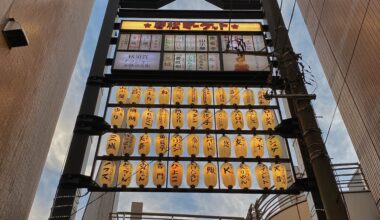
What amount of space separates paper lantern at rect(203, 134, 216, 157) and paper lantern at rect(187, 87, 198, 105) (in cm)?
196

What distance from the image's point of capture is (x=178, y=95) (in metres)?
14.9

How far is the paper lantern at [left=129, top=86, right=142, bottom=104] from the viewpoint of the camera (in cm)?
1452

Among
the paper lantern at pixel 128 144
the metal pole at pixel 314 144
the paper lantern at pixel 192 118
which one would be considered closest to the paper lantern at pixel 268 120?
the paper lantern at pixel 192 118

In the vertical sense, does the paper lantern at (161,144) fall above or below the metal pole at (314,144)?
above

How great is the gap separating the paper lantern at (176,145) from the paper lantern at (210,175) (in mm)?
1153

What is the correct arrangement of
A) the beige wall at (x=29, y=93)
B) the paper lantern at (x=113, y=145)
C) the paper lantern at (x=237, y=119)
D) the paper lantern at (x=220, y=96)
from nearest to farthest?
1. the beige wall at (x=29, y=93)
2. the paper lantern at (x=113, y=145)
3. the paper lantern at (x=237, y=119)
4. the paper lantern at (x=220, y=96)

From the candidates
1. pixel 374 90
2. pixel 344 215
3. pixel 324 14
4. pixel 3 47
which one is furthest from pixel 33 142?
pixel 324 14

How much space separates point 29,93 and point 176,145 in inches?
235

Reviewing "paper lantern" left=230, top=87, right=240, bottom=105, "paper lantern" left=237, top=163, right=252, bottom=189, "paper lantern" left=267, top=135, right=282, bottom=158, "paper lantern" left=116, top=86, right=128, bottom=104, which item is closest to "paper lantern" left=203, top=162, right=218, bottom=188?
"paper lantern" left=237, top=163, right=252, bottom=189

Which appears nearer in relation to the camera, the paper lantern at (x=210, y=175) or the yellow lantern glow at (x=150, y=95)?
the paper lantern at (x=210, y=175)

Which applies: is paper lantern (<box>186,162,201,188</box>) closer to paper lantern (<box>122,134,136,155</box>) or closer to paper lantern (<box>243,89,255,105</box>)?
paper lantern (<box>122,134,136,155</box>)

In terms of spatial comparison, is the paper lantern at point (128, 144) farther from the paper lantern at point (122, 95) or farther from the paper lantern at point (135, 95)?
the paper lantern at point (122, 95)

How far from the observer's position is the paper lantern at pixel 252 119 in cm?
1385

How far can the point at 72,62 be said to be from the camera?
536 inches
